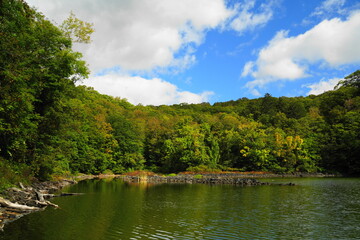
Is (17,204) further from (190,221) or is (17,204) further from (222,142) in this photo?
(222,142)

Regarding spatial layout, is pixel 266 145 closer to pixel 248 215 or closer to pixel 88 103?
pixel 88 103

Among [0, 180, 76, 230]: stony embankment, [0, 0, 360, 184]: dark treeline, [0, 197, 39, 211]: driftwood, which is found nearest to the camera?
[0, 180, 76, 230]: stony embankment

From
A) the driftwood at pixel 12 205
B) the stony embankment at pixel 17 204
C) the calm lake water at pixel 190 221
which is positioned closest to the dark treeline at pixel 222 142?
the stony embankment at pixel 17 204

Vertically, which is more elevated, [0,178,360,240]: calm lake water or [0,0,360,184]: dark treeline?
[0,0,360,184]: dark treeline

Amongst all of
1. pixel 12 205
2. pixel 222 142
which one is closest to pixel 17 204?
pixel 12 205

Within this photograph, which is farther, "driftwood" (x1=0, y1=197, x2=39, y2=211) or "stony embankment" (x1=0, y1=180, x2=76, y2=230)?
"driftwood" (x1=0, y1=197, x2=39, y2=211)

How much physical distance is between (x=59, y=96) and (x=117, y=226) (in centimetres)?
1592

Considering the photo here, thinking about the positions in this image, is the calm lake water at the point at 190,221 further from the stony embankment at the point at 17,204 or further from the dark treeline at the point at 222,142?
the dark treeline at the point at 222,142

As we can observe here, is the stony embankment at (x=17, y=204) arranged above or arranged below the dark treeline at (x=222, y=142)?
below

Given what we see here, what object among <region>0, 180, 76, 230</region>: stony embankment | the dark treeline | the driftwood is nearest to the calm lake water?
<region>0, 180, 76, 230</region>: stony embankment

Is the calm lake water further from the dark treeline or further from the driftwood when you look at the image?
the dark treeline

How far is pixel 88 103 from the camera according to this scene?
202 feet

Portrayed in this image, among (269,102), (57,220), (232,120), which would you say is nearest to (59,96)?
(57,220)

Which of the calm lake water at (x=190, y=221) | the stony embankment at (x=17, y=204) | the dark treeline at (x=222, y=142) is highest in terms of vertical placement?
the dark treeline at (x=222, y=142)
